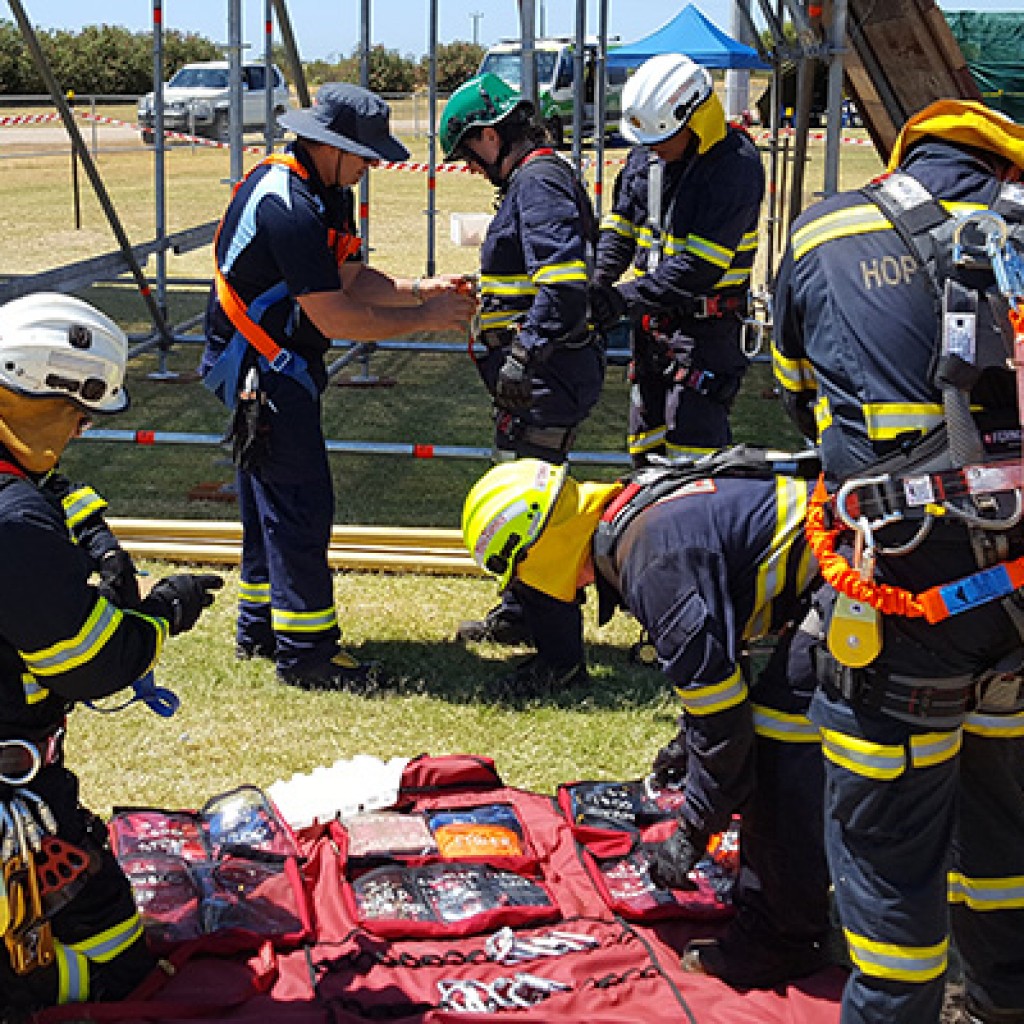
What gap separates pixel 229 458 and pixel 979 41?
1210cm

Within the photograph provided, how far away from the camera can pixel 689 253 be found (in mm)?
6133

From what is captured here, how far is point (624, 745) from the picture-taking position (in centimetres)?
523

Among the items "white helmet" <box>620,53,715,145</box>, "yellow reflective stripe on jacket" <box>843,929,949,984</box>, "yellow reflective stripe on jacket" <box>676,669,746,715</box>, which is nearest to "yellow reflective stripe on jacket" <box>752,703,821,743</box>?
"yellow reflective stripe on jacket" <box>676,669,746,715</box>

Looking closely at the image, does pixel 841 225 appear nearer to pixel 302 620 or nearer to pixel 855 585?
pixel 855 585

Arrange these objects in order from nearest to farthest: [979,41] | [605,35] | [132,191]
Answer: [605,35]
[979,41]
[132,191]

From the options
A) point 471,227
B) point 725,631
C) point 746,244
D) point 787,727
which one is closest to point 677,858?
point 787,727

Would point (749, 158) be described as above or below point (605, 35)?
below

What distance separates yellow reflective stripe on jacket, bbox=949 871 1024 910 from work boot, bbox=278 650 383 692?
2789 millimetres

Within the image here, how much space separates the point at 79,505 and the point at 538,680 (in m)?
2.17

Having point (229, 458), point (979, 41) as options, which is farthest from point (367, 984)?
point (979, 41)

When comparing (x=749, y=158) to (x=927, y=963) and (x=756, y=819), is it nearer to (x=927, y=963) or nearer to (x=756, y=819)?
(x=756, y=819)

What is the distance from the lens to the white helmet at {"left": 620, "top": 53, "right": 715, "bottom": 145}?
5953 mm

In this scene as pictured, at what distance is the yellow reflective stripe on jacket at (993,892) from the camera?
133 inches

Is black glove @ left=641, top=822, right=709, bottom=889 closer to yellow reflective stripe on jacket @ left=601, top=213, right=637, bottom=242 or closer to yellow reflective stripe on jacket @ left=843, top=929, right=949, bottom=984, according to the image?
yellow reflective stripe on jacket @ left=843, top=929, right=949, bottom=984
